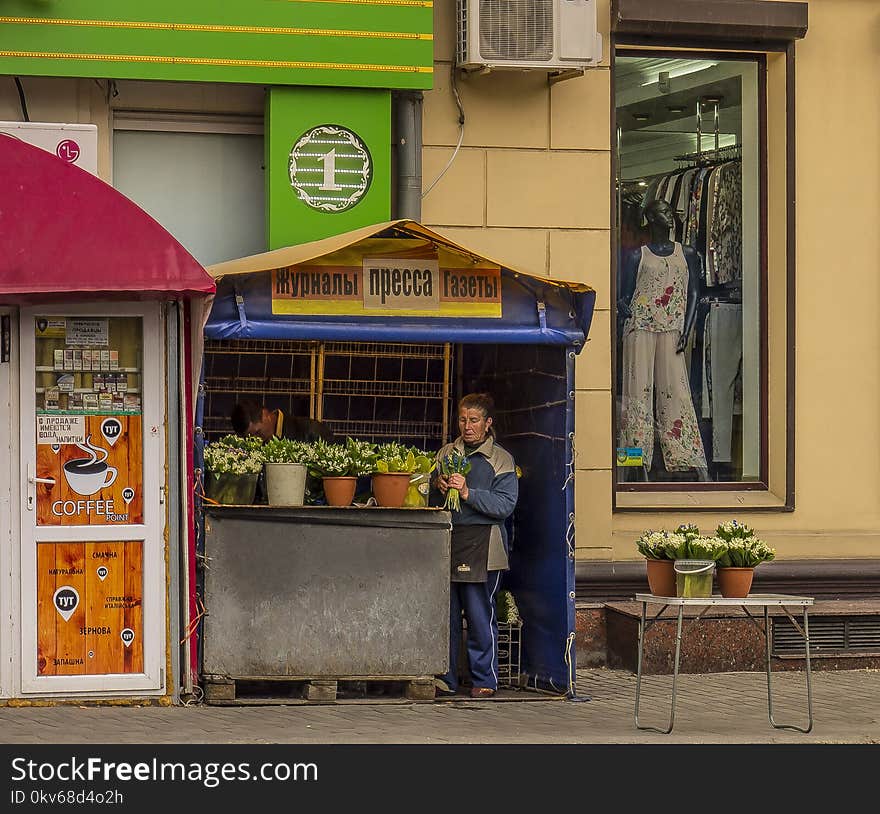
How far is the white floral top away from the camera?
11.8 meters

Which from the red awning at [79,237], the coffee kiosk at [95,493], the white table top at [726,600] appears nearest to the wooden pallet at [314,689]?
the coffee kiosk at [95,493]

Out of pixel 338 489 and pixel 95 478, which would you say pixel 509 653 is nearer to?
pixel 338 489

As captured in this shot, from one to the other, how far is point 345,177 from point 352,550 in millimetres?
2770

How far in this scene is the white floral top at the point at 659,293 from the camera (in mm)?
11750

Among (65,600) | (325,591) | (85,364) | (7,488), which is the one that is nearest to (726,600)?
(325,591)

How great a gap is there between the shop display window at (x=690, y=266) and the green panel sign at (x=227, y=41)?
1.88 metres

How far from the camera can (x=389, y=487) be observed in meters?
9.39

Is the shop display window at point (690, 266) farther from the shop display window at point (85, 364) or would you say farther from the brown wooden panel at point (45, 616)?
the brown wooden panel at point (45, 616)

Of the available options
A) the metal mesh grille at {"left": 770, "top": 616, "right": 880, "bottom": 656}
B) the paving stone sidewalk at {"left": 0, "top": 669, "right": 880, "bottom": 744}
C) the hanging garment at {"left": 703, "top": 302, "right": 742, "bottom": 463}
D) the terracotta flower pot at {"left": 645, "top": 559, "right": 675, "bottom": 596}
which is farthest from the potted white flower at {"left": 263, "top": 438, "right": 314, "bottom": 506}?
the hanging garment at {"left": 703, "top": 302, "right": 742, "bottom": 463}

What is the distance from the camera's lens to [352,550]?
933 cm

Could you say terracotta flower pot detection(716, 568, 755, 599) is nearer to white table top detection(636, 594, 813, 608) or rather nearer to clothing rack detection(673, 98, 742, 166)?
white table top detection(636, 594, 813, 608)

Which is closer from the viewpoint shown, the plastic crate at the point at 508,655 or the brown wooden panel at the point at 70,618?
the brown wooden panel at the point at 70,618

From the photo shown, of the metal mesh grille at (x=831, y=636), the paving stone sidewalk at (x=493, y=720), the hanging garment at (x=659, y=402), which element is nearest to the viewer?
the paving stone sidewalk at (x=493, y=720)

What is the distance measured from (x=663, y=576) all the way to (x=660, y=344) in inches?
136
